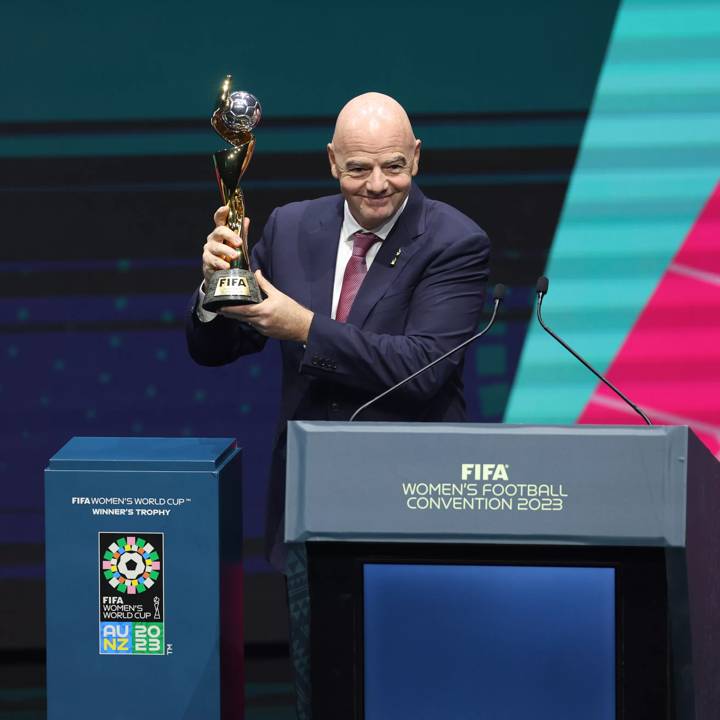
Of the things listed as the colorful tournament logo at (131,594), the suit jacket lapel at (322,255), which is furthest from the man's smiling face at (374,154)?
the colorful tournament logo at (131,594)

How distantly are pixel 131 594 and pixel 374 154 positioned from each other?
917 mm

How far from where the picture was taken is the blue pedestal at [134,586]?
2.60 meters

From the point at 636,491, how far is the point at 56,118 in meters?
2.82

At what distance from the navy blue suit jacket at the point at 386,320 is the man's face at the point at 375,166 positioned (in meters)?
0.08

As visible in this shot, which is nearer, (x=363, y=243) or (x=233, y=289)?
(x=233, y=289)

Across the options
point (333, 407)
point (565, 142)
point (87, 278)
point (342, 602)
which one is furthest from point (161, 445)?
point (565, 142)

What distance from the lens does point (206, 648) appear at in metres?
2.63

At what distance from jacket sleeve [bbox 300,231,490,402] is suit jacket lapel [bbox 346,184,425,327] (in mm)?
60

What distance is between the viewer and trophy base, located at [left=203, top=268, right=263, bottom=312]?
262cm

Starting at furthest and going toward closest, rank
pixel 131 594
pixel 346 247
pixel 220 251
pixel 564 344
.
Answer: pixel 346 247
pixel 220 251
pixel 131 594
pixel 564 344

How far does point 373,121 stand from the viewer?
2.76 meters

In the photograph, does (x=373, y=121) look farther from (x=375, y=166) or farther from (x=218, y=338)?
(x=218, y=338)

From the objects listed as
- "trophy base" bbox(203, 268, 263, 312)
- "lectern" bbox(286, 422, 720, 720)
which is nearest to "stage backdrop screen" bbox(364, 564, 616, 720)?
"lectern" bbox(286, 422, 720, 720)

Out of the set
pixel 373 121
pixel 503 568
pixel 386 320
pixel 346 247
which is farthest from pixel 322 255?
pixel 503 568
